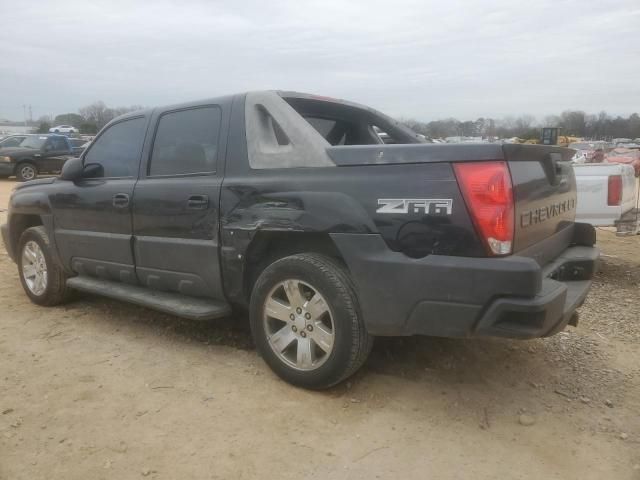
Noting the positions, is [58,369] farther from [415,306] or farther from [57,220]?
[415,306]

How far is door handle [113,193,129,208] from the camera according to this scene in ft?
13.5

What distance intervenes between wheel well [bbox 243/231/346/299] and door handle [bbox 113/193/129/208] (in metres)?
1.27

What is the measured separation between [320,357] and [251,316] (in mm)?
524

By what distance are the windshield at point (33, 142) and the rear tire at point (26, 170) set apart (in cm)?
66

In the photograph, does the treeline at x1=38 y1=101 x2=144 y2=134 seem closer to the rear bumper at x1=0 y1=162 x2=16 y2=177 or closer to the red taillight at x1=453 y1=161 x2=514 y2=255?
the rear bumper at x1=0 y1=162 x2=16 y2=177

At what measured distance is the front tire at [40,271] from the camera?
4.96 meters

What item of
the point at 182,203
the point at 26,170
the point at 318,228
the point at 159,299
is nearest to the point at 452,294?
the point at 318,228

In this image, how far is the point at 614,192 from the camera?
5.70 meters

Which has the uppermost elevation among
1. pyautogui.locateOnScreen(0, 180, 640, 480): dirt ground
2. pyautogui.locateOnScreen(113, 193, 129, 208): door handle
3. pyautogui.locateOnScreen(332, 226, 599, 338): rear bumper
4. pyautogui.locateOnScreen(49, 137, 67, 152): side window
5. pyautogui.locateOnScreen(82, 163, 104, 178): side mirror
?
pyautogui.locateOnScreen(49, 137, 67, 152): side window

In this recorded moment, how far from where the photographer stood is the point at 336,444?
8.86 ft

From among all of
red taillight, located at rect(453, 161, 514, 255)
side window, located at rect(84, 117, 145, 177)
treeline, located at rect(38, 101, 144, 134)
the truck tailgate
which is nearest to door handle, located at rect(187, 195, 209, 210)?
side window, located at rect(84, 117, 145, 177)

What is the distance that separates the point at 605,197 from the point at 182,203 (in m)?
4.48

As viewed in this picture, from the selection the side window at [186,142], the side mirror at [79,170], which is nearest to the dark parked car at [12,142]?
the side mirror at [79,170]

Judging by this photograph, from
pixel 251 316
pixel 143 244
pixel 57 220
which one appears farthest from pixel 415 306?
pixel 57 220
